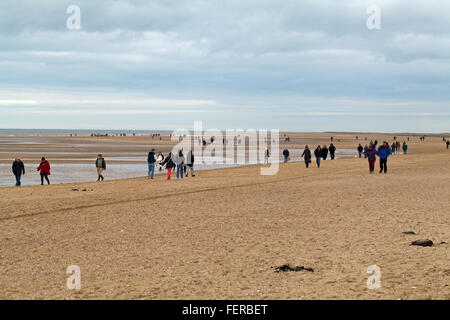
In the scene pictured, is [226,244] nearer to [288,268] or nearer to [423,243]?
[288,268]

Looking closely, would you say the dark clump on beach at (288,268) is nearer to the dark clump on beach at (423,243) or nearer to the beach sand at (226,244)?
the beach sand at (226,244)

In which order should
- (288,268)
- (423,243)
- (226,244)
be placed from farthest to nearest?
(226,244)
(423,243)
(288,268)

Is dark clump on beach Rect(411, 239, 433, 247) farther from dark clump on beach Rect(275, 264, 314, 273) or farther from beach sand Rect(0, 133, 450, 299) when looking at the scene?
dark clump on beach Rect(275, 264, 314, 273)

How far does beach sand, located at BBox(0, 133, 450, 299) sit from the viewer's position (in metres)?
7.71

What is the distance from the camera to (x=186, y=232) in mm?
12055

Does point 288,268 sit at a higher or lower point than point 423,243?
lower

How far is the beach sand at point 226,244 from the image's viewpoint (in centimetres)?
771

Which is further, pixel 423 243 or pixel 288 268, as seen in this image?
pixel 423 243

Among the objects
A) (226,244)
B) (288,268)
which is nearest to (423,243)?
(288,268)

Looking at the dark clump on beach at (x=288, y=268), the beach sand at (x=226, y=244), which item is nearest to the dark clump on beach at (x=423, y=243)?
the beach sand at (x=226, y=244)

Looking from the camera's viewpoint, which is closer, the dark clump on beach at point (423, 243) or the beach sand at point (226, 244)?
the beach sand at point (226, 244)

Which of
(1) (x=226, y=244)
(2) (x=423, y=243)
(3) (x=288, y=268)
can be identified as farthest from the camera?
(1) (x=226, y=244)

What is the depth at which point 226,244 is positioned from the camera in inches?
422
